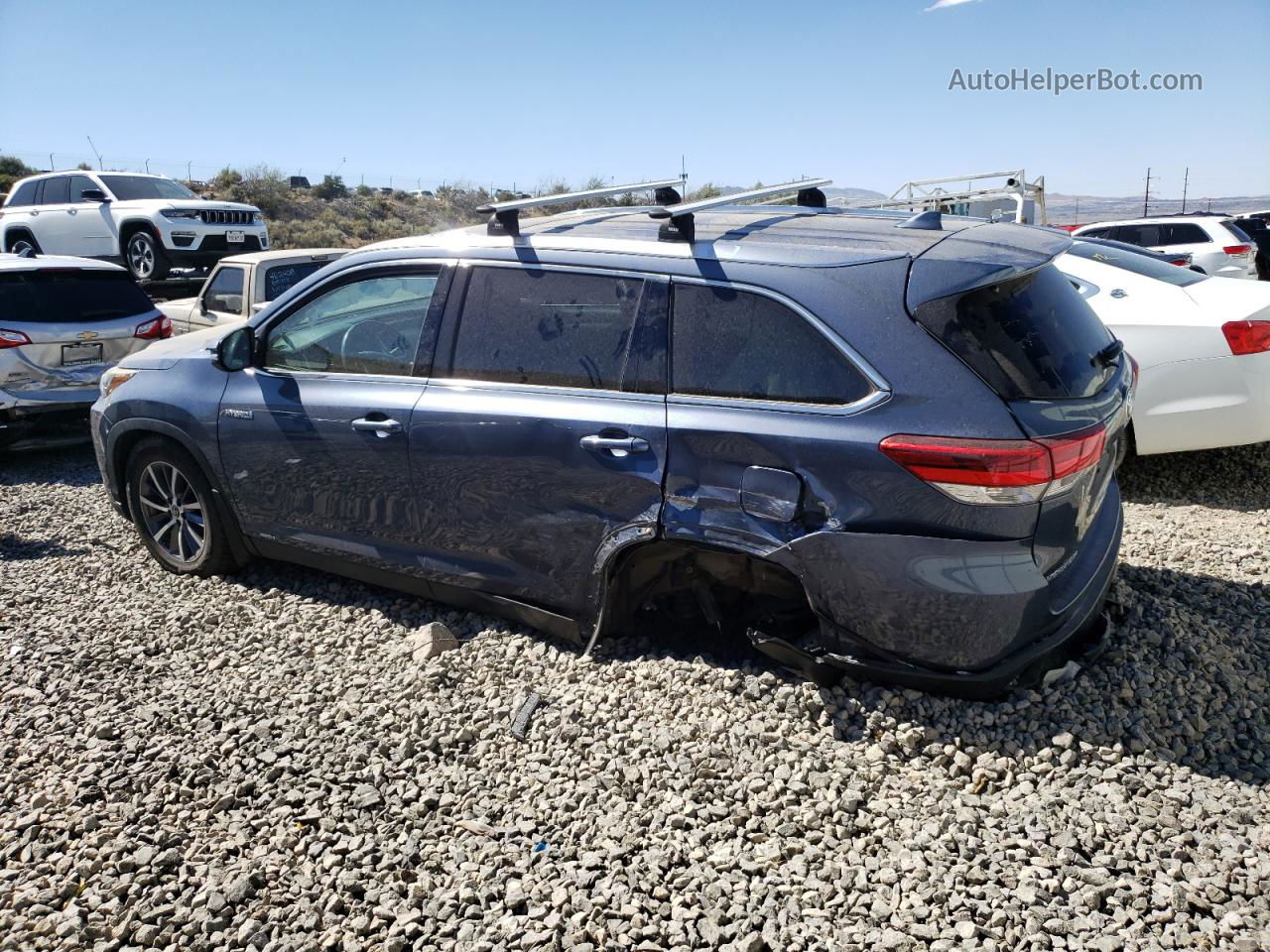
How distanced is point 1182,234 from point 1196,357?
14169 millimetres

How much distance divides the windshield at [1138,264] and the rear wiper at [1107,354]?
121 inches

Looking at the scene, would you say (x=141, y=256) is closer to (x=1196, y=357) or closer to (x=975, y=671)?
(x=1196, y=357)

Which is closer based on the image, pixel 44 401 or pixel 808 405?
pixel 808 405

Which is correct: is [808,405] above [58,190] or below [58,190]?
below

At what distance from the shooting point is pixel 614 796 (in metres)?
3.24

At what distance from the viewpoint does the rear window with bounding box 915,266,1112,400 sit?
10.3ft

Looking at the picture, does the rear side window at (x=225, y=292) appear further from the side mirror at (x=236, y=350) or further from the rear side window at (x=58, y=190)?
the rear side window at (x=58, y=190)

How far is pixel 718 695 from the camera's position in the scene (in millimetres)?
3656

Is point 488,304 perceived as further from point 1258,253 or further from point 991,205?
point 1258,253

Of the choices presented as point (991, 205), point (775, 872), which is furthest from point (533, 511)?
point (991, 205)

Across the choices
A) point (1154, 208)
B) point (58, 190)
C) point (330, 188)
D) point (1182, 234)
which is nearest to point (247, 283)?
point (58, 190)

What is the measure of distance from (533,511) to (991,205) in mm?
18716

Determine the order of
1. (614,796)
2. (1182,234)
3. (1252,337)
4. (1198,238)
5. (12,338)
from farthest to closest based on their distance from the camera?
(1182,234) → (1198,238) → (12,338) → (1252,337) → (614,796)

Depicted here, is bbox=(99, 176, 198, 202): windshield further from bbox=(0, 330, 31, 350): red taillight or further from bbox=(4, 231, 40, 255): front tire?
bbox=(0, 330, 31, 350): red taillight
